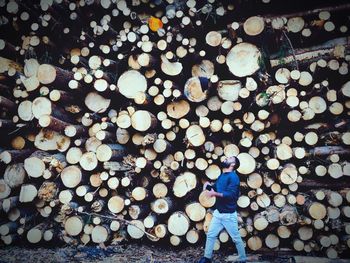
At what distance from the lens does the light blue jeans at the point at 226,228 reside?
3.29m

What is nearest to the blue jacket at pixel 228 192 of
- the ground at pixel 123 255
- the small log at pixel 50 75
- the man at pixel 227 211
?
the man at pixel 227 211

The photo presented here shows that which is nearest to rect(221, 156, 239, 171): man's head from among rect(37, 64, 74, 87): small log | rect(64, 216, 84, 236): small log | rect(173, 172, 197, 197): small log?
rect(173, 172, 197, 197): small log

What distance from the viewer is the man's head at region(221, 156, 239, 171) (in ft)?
11.1

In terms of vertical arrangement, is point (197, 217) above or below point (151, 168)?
below

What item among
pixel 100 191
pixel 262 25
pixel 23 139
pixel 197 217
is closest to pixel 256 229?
pixel 197 217

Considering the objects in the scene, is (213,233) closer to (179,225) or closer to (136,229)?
(179,225)

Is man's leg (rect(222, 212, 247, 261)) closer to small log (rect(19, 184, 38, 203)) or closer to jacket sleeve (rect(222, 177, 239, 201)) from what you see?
jacket sleeve (rect(222, 177, 239, 201))

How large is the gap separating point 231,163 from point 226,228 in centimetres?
68

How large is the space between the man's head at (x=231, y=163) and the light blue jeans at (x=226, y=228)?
0.48m

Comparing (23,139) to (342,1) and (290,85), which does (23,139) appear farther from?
(342,1)

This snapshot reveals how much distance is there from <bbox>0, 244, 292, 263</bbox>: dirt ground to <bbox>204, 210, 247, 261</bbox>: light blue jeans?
0.28 metres

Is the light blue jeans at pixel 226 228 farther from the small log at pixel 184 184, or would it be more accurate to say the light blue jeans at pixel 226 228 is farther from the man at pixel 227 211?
the small log at pixel 184 184

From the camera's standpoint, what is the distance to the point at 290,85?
3.64 metres

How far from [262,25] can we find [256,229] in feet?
7.56
